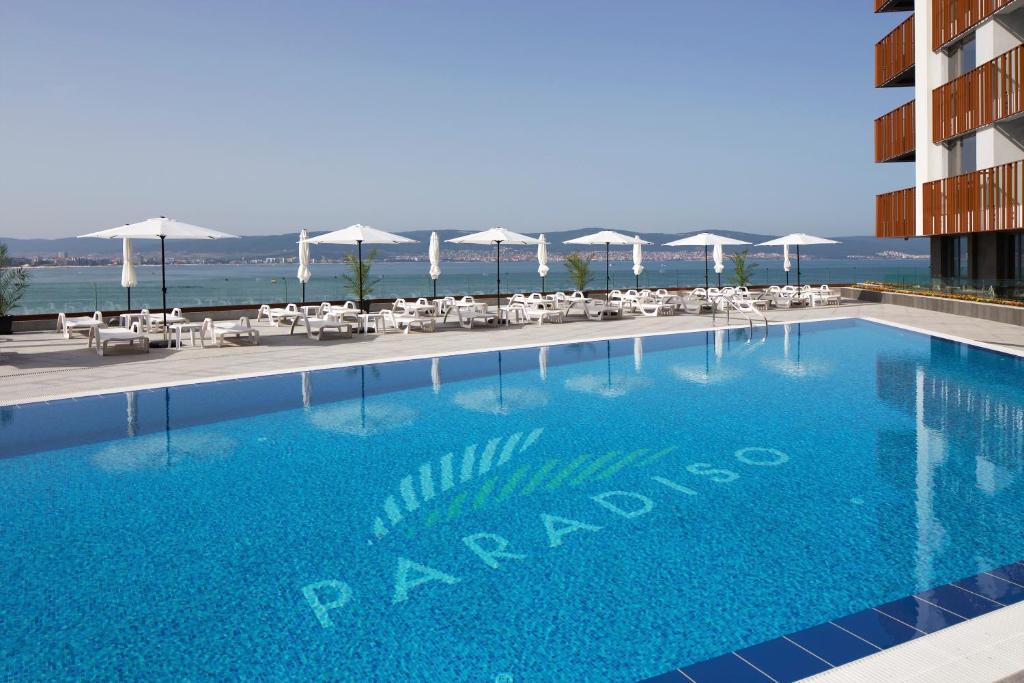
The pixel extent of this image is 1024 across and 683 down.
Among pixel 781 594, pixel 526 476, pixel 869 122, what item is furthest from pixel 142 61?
pixel 781 594

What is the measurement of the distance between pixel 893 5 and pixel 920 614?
25.6 meters

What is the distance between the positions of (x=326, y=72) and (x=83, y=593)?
37.0 metres

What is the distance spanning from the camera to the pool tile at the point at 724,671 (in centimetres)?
319

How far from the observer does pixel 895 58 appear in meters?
23.5

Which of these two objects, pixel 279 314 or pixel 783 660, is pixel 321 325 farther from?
pixel 783 660

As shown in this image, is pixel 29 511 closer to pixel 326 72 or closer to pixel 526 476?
pixel 526 476

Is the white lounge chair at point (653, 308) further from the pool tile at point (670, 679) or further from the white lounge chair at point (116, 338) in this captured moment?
the pool tile at point (670, 679)

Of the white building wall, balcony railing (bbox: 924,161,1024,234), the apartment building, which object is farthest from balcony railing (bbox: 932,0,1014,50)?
balcony railing (bbox: 924,161,1024,234)

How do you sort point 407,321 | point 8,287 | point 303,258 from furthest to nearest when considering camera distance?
point 303,258 < point 8,287 < point 407,321

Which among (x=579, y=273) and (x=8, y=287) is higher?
(x=579, y=273)

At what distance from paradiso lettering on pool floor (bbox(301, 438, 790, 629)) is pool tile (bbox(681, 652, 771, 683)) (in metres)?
1.63

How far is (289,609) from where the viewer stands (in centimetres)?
409

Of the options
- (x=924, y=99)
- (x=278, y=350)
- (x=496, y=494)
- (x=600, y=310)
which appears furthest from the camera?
(x=924, y=99)

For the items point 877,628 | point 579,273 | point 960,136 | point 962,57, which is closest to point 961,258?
point 960,136
